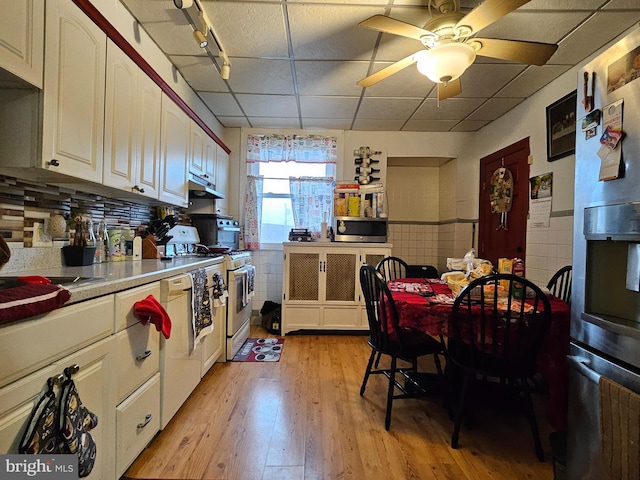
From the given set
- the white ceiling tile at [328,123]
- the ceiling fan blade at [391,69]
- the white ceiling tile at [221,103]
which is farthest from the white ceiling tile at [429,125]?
the white ceiling tile at [221,103]

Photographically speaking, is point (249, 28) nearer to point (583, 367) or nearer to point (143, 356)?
point (143, 356)

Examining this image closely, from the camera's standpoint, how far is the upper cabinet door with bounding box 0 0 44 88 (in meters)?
1.07

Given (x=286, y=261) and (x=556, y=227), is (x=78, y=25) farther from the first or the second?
(x=556, y=227)

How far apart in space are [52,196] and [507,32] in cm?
296

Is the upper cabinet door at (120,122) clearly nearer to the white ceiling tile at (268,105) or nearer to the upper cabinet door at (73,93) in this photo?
the upper cabinet door at (73,93)

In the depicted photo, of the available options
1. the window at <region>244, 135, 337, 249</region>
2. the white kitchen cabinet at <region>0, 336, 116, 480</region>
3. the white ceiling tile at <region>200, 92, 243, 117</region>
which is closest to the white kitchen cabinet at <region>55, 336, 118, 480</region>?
the white kitchen cabinet at <region>0, 336, 116, 480</region>

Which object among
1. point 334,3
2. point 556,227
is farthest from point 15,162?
point 556,227

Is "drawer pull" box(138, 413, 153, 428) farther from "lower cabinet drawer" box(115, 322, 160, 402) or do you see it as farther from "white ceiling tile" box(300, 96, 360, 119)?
"white ceiling tile" box(300, 96, 360, 119)

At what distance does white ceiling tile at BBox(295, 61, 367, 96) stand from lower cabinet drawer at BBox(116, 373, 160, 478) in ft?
7.94

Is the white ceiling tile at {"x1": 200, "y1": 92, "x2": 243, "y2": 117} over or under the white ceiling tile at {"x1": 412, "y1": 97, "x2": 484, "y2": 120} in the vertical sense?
under

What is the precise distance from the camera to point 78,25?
54.9 inches

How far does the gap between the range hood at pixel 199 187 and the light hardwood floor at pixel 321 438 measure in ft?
5.53

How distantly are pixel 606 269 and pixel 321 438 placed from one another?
1.53 m

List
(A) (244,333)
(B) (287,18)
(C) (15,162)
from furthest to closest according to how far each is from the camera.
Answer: (A) (244,333) → (B) (287,18) → (C) (15,162)
